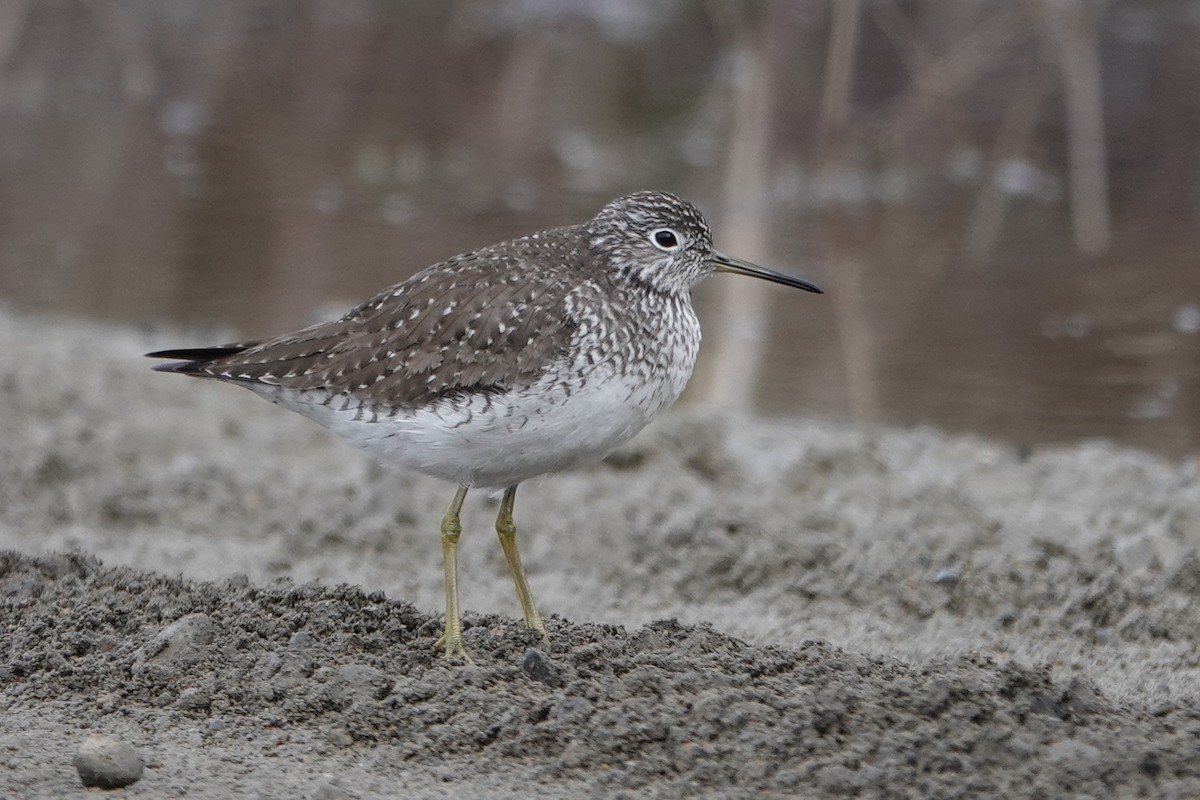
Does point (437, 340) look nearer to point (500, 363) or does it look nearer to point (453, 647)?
point (500, 363)

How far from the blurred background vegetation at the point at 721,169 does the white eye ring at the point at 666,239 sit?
379 centimetres

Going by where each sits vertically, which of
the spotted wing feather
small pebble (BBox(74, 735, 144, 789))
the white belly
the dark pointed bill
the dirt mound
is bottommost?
small pebble (BBox(74, 735, 144, 789))

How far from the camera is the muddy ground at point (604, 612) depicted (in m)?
4.16

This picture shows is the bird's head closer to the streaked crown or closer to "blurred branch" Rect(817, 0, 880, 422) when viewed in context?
the streaked crown

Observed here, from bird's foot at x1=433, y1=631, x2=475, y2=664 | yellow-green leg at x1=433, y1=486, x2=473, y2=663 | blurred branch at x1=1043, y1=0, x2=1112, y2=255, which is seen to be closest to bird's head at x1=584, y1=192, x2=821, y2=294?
yellow-green leg at x1=433, y1=486, x2=473, y2=663

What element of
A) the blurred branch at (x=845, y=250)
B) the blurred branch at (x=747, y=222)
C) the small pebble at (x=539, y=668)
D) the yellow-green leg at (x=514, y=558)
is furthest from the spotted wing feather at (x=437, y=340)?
the blurred branch at (x=845, y=250)

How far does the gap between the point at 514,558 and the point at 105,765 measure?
186 cm

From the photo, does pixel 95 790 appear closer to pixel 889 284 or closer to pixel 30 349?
pixel 30 349

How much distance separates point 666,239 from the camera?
585cm

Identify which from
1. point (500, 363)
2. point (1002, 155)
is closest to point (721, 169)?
point (1002, 155)

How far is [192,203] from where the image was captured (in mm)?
14102

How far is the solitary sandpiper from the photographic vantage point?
16.5 feet

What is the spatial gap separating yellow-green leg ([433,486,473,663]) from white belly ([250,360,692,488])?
21 centimetres

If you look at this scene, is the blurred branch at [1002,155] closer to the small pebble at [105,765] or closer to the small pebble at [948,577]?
the small pebble at [948,577]
